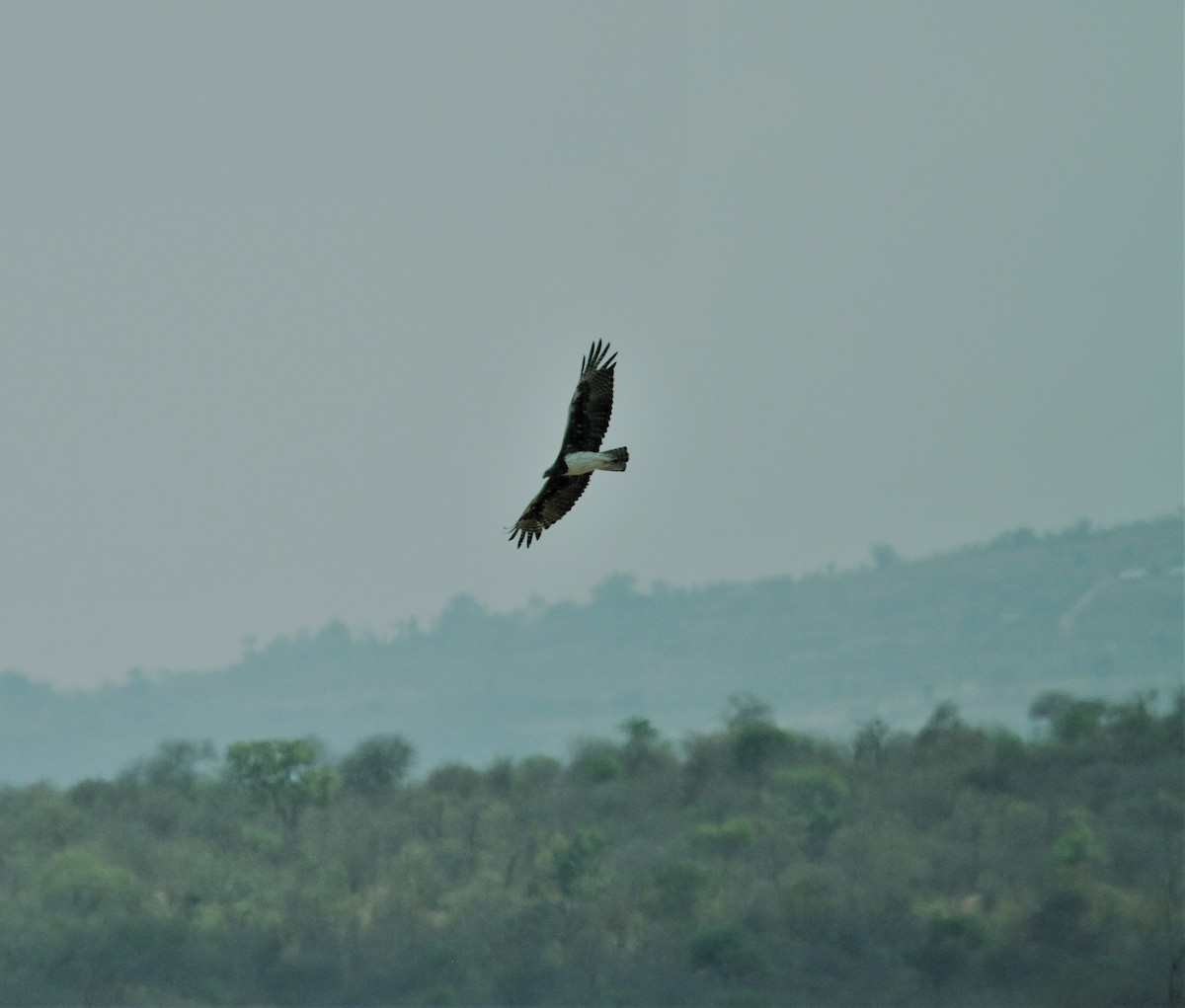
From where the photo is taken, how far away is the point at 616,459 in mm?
21984

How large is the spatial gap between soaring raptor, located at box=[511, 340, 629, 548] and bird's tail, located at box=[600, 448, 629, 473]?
1.03 feet

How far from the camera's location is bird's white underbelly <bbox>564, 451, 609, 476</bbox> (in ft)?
72.6

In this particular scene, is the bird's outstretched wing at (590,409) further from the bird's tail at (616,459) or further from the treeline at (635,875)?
the treeline at (635,875)

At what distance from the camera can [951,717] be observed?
147 metres

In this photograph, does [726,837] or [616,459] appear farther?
[726,837]

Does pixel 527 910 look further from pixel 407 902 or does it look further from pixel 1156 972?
pixel 1156 972

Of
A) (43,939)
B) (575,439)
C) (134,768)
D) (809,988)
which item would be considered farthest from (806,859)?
(575,439)

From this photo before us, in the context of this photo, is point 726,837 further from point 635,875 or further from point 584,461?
point 584,461

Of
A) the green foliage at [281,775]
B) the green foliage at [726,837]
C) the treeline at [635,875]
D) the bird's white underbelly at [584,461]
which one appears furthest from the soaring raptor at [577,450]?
the green foliage at [281,775]

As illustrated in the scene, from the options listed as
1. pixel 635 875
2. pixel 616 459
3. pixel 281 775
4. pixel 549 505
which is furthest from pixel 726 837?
pixel 616 459

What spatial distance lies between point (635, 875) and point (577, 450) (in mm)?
85851

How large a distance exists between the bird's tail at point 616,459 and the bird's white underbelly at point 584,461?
28mm

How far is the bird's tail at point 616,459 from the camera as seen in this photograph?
21906 millimetres

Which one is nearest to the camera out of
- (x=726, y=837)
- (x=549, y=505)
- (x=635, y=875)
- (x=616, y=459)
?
(x=616, y=459)
